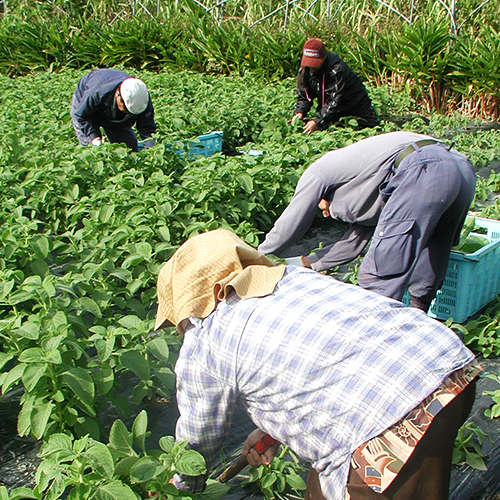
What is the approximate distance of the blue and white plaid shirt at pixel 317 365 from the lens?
56.2 inches

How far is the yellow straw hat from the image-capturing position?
1538 mm

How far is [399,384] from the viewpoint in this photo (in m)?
1.41

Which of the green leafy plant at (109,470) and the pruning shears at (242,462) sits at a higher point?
the green leafy plant at (109,470)

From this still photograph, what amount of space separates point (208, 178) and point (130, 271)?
1.16 m

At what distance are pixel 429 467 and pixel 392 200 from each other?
1362 mm

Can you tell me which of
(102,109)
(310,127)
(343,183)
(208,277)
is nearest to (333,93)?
(310,127)

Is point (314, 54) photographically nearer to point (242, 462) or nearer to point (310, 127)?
point (310, 127)

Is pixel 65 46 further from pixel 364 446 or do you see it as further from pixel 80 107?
pixel 364 446

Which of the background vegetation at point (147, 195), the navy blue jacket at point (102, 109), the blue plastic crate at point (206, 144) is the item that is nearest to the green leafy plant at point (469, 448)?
the background vegetation at point (147, 195)

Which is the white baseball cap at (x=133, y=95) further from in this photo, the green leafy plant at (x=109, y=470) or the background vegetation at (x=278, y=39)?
the background vegetation at (x=278, y=39)

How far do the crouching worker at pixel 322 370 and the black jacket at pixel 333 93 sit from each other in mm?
4591

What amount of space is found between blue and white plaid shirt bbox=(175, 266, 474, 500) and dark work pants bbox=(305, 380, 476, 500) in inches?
2.6

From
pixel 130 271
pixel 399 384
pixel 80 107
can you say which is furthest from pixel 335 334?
pixel 80 107

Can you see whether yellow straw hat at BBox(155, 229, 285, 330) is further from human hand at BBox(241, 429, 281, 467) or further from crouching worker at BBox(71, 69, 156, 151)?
crouching worker at BBox(71, 69, 156, 151)
